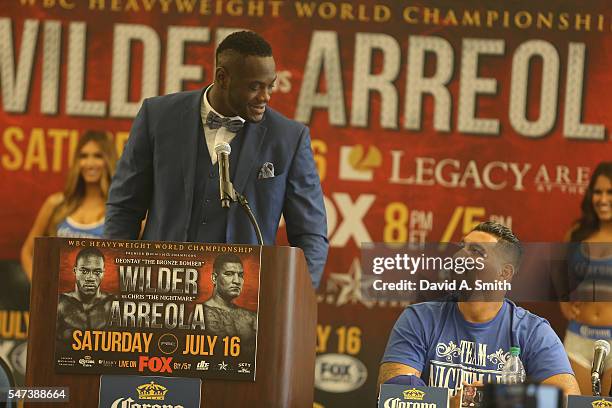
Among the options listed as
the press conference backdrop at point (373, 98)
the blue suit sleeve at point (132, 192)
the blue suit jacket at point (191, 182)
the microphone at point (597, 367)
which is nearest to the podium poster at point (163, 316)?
the blue suit jacket at point (191, 182)

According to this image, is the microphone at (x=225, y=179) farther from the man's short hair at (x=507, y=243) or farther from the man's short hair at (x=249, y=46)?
the man's short hair at (x=507, y=243)

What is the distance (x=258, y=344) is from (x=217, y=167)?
94 cm

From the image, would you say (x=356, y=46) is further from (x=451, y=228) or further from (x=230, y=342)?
(x=230, y=342)

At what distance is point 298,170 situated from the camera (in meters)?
3.88

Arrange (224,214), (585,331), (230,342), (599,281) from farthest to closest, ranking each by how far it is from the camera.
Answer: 1. (585,331)
2. (599,281)
3. (224,214)
4. (230,342)

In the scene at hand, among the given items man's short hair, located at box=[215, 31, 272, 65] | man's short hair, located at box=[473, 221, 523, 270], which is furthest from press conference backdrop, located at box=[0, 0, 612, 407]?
man's short hair, located at box=[215, 31, 272, 65]

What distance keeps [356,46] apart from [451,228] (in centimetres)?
102

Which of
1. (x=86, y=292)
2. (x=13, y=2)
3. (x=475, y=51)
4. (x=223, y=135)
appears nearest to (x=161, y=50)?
(x=13, y=2)

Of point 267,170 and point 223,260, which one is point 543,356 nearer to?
point 267,170

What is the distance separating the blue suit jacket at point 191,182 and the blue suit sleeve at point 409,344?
313mm

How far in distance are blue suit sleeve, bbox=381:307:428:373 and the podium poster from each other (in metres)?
0.93

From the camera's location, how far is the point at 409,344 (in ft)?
12.4

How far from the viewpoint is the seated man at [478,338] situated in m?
3.67

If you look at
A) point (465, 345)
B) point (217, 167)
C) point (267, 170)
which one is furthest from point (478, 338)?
point (217, 167)
